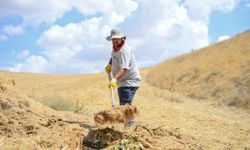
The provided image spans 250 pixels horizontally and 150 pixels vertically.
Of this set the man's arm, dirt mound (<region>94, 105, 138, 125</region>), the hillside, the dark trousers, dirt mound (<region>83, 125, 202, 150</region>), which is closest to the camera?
dirt mound (<region>83, 125, 202, 150</region>)

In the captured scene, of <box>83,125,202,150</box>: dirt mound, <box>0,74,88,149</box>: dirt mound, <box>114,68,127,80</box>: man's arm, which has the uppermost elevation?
<box>114,68,127,80</box>: man's arm

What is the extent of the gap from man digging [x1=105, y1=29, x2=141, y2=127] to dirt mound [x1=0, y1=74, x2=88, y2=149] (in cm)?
87

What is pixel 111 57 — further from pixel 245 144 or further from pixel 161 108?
pixel 161 108

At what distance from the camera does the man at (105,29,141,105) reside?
596 centimetres

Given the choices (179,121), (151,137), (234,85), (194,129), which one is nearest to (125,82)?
(151,137)

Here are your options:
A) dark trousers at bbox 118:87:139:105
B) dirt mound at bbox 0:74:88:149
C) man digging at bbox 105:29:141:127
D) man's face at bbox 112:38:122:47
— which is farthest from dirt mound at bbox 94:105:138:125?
man's face at bbox 112:38:122:47

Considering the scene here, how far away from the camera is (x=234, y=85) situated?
1922 cm

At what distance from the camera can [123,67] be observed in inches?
234

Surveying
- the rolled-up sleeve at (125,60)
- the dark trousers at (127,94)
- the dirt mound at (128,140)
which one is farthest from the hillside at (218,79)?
the dirt mound at (128,140)

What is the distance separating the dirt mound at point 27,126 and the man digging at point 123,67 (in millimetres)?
868

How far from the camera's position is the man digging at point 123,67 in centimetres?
596

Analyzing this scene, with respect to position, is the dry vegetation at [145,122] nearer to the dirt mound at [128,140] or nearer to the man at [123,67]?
the dirt mound at [128,140]

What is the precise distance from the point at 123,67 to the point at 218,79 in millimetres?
16530

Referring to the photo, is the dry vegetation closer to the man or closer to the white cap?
the man
